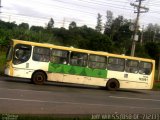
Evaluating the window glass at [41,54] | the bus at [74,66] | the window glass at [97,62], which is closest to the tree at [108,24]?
the bus at [74,66]

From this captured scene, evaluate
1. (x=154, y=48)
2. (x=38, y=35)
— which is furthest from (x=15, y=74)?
(x=154, y=48)

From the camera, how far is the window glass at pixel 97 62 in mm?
25781

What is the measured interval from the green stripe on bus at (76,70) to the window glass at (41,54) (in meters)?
0.51

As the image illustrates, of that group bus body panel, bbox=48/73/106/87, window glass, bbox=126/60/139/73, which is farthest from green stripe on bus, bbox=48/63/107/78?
window glass, bbox=126/60/139/73

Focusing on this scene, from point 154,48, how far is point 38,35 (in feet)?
95.6

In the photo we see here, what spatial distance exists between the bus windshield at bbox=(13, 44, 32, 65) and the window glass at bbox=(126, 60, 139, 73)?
6792 millimetres

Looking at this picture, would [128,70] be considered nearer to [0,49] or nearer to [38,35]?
[0,49]

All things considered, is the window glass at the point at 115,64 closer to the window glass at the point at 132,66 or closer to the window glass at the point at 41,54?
the window glass at the point at 132,66

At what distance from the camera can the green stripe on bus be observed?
24641 millimetres

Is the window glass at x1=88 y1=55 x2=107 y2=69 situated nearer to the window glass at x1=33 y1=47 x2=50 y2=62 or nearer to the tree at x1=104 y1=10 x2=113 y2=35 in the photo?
the window glass at x1=33 y1=47 x2=50 y2=62

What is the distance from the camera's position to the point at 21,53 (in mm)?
23703

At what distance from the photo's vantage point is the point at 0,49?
4409 cm

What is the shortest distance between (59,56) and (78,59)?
1.30 meters

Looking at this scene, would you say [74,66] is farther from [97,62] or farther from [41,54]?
[41,54]
